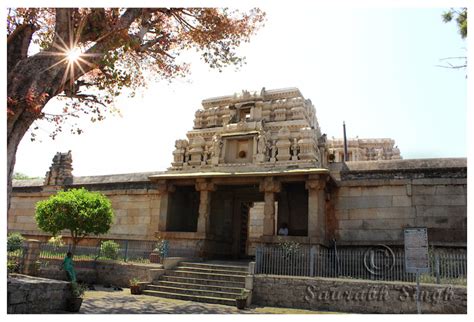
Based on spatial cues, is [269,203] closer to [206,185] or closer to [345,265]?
[206,185]

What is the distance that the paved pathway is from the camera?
8.88 metres

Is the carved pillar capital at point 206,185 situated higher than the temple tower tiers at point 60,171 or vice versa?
the temple tower tiers at point 60,171

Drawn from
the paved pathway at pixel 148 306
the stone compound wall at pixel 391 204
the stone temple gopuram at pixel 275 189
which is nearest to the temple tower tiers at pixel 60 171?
the stone temple gopuram at pixel 275 189

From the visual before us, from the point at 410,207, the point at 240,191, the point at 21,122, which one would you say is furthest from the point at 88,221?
the point at 410,207

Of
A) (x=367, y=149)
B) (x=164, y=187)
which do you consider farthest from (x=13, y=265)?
(x=367, y=149)

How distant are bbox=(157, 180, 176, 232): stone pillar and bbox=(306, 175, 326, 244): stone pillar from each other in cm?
555

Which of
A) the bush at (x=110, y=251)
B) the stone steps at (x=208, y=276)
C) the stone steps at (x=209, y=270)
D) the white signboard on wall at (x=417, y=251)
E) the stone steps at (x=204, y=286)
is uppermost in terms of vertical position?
the white signboard on wall at (x=417, y=251)

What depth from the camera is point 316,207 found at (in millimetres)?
12922

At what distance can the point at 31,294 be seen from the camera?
7434 mm

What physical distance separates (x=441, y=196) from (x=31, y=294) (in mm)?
12456

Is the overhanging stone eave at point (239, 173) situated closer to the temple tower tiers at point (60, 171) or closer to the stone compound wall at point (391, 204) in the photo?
the stone compound wall at point (391, 204)

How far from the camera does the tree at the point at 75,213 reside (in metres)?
13.3

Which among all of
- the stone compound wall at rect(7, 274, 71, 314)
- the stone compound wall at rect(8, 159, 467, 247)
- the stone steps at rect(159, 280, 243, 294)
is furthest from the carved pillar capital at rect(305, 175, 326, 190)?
the stone compound wall at rect(7, 274, 71, 314)

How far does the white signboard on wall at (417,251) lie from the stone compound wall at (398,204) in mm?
5483
